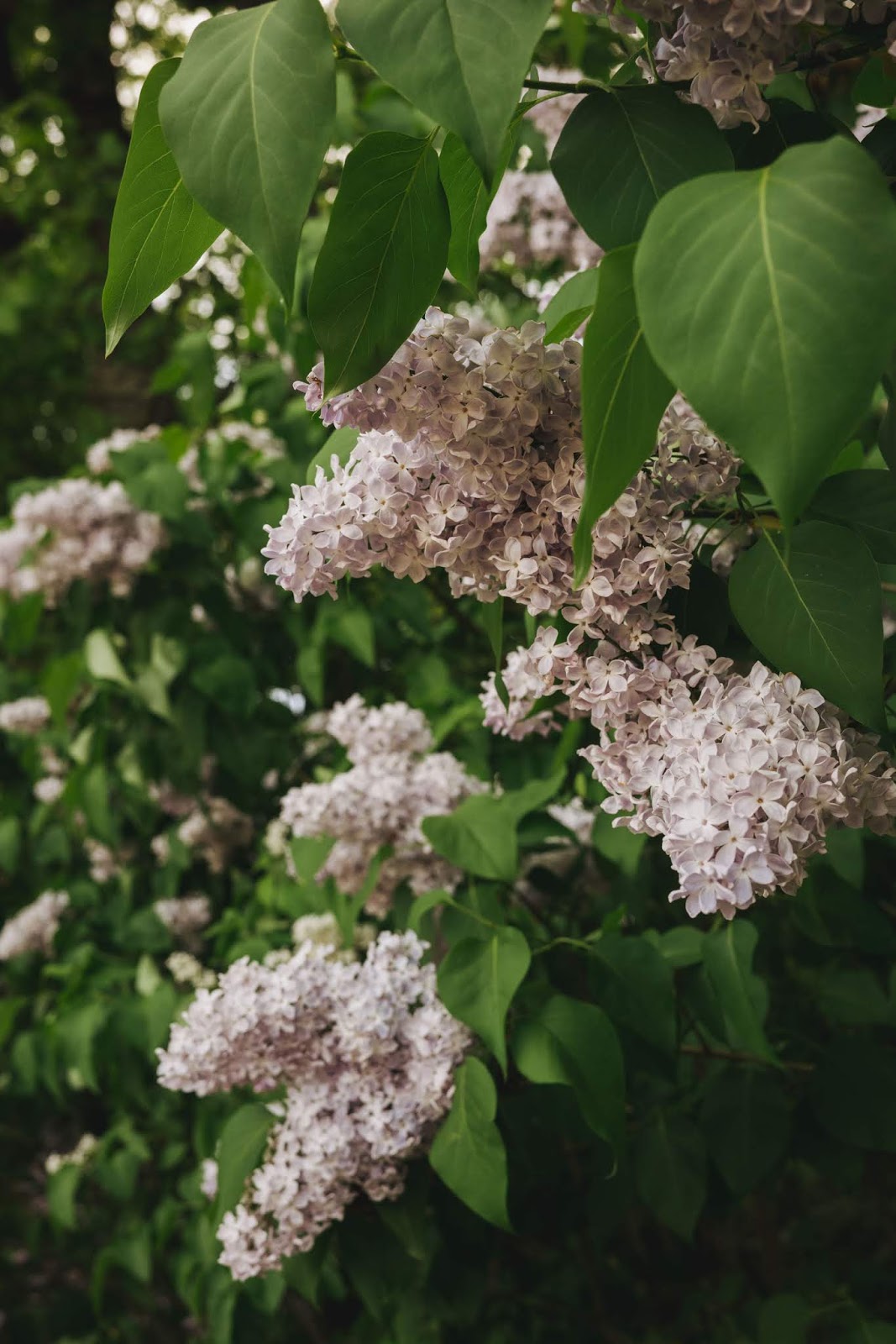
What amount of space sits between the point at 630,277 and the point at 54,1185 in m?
2.21

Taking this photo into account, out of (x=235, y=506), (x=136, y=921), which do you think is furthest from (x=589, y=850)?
→ (x=136, y=921)

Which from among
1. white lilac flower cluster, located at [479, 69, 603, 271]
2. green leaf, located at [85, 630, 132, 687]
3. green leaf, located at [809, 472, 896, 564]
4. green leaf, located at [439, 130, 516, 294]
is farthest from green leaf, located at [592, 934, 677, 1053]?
Answer: white lilac flower cluster, located at [479, 69, 603, 271]

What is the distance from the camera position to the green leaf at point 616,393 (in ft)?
1.48

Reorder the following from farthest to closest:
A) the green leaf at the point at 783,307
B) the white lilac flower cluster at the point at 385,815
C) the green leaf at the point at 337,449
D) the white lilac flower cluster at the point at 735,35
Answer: the white lilac flower cluster at the point at 385,815 < the green leaf at the point at 337,449 < the white lilac flower cluster at the point at 735,35 < the green leaf at the point at 783,307

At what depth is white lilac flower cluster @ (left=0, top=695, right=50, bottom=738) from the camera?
8.10ft

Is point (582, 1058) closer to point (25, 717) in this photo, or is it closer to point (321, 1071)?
point (321, 1071)

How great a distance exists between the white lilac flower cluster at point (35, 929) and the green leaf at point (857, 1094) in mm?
1677

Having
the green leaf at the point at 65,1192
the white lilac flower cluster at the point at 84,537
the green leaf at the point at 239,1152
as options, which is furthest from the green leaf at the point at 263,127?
the green leaf at the point at 65,1192

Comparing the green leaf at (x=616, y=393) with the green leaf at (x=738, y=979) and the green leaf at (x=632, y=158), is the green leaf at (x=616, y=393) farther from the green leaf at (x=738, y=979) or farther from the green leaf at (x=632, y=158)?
the green leaf at (x=738, y=979)

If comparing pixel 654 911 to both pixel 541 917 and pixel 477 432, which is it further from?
pixel 477 432

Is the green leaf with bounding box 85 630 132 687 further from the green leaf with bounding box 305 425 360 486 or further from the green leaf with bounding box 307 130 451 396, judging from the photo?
the green leaf with bounding box 307 130 451 396

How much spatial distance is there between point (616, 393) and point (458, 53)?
14cm

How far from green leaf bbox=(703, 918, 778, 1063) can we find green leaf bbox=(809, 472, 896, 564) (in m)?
0.51

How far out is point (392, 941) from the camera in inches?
49.3
